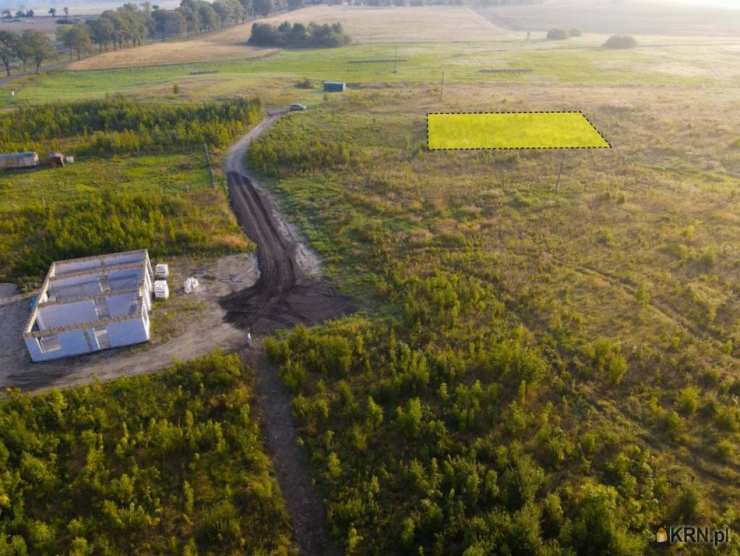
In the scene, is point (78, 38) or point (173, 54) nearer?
point (78, 38)

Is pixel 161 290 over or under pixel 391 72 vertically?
Result: under

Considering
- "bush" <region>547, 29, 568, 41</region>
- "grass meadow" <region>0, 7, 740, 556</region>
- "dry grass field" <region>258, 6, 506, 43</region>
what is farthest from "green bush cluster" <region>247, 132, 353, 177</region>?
"bush" <region>547, 29, 568, 41</region>

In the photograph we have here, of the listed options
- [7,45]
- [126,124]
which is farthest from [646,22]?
[7,45]

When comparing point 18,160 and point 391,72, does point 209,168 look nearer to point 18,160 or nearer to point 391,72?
point 18,160

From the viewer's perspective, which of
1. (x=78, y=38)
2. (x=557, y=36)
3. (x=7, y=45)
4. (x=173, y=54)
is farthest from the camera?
(x=557, y=36)

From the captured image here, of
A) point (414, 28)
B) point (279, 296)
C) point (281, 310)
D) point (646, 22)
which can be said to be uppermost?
point (646, 22)

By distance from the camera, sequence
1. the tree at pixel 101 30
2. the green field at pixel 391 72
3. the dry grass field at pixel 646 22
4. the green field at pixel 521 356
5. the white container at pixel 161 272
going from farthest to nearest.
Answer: the dry grass field at pixel 646 22 < the tree at pixel 101 30 < the green field at pixel 391 72 < the white container at pixel 161 272 < the green field at pixel 521 356

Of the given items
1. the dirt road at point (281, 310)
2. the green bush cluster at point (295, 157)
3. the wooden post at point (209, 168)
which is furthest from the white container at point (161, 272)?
the green bush cluster at point (295, 157)

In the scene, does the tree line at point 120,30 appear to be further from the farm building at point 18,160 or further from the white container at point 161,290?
the white container at point 161,290

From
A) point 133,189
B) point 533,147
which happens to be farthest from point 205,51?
point 533,147
